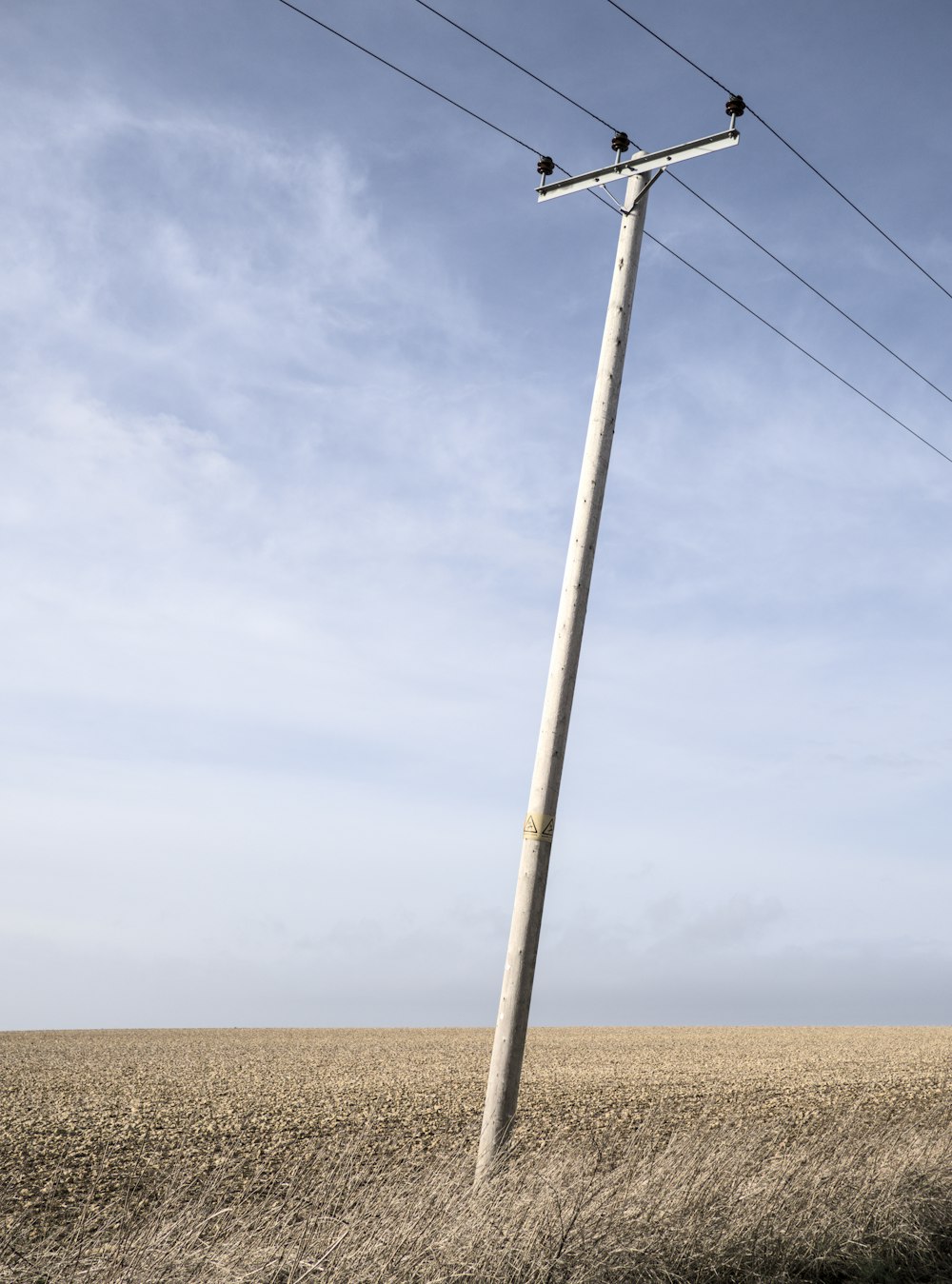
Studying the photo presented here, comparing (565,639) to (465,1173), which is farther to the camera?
(565,639)

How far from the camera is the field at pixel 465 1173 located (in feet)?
20.3

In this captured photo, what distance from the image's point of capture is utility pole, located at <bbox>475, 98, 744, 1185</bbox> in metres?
8.27

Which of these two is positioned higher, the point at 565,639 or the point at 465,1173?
the point at 565,639

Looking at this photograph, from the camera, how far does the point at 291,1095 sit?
21.0m

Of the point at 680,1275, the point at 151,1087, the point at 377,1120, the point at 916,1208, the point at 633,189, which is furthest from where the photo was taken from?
the point at 151,1087

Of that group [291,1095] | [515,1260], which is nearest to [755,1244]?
[515,1260]

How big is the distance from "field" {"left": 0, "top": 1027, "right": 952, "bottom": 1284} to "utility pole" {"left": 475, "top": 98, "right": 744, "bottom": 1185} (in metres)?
0.89

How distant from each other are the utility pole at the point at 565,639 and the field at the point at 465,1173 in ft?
2.92

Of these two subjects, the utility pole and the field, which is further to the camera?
the utility pole

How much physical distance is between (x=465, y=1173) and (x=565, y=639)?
4.39 metres

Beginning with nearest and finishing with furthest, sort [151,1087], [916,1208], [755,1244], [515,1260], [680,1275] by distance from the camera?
[515,1260] → [680,1275] → [755,1244] → [916,1208] → [151,1087]

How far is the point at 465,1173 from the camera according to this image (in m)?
7.97

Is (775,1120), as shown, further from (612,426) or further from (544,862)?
(612,426)

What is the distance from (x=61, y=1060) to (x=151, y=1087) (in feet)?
42.1
